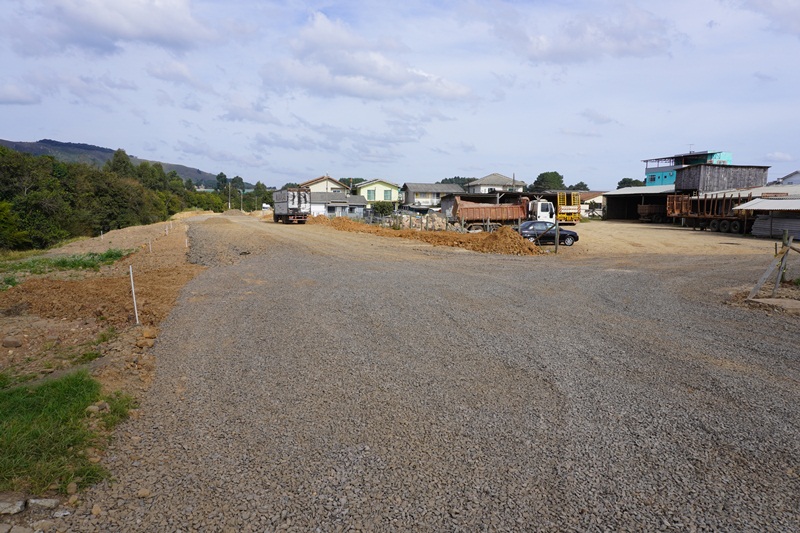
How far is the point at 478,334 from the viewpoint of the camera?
9.70m

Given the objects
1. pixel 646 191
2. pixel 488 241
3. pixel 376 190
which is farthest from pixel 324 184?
pixel 488 241

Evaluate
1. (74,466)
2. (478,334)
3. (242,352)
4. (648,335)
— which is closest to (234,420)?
(74,466)

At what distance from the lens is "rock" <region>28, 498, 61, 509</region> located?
4.21 m

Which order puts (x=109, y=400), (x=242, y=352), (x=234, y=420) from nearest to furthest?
(x=234, y=420), (x=109, y=400), (x=242, y=352)

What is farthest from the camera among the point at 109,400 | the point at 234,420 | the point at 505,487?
the point at 109,400

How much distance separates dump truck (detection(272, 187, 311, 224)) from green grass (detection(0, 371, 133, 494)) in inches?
1808

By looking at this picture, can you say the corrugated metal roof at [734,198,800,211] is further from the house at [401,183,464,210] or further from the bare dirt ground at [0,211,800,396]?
the house at [401,183,464,210]

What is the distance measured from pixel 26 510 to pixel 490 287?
1240 cm

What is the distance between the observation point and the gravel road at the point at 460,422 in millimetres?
4242

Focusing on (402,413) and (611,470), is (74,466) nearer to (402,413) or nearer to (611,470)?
(402,413)

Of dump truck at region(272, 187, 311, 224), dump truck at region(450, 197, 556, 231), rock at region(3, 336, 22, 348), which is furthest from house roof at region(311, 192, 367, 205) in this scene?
rock at region(3, 336, 22, 348)

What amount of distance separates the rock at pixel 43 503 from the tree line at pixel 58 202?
48.3 metres

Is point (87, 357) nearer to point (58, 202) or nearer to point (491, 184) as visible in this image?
point (58, 202)

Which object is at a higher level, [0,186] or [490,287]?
[0,186]
